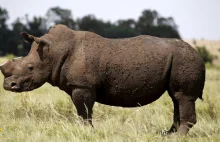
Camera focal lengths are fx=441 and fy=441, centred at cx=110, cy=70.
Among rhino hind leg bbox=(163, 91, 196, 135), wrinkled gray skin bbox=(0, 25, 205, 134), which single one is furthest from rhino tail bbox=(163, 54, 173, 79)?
rhino hind leg bbox=(163, 91, 196, 135)

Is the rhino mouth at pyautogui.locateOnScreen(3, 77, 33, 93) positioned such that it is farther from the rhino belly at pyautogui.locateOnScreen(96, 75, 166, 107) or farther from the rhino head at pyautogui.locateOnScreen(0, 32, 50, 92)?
the rhino belly at pyautogui.locateOnScreen(96, 75, 166, 107)

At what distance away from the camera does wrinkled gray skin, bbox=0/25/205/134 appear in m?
6.05

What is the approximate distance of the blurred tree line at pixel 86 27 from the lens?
50406 mm

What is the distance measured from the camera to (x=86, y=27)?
6825 cm

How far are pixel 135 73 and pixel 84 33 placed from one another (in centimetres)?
98

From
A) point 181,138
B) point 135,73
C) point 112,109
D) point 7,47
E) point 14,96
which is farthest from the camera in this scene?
point 7,47

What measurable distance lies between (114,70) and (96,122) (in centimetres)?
155

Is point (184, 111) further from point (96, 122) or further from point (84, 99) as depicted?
point (96, 122)

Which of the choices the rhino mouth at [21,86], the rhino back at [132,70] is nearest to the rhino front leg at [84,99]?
the rhino back at [132,70]

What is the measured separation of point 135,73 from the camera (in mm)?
6113

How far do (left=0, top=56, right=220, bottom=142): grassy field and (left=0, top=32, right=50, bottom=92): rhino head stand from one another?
638 mm


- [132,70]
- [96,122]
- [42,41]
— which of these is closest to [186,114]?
[132,70]

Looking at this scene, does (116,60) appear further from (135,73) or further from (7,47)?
(7,47)

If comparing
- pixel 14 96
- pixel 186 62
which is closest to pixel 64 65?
pixel 186 62
